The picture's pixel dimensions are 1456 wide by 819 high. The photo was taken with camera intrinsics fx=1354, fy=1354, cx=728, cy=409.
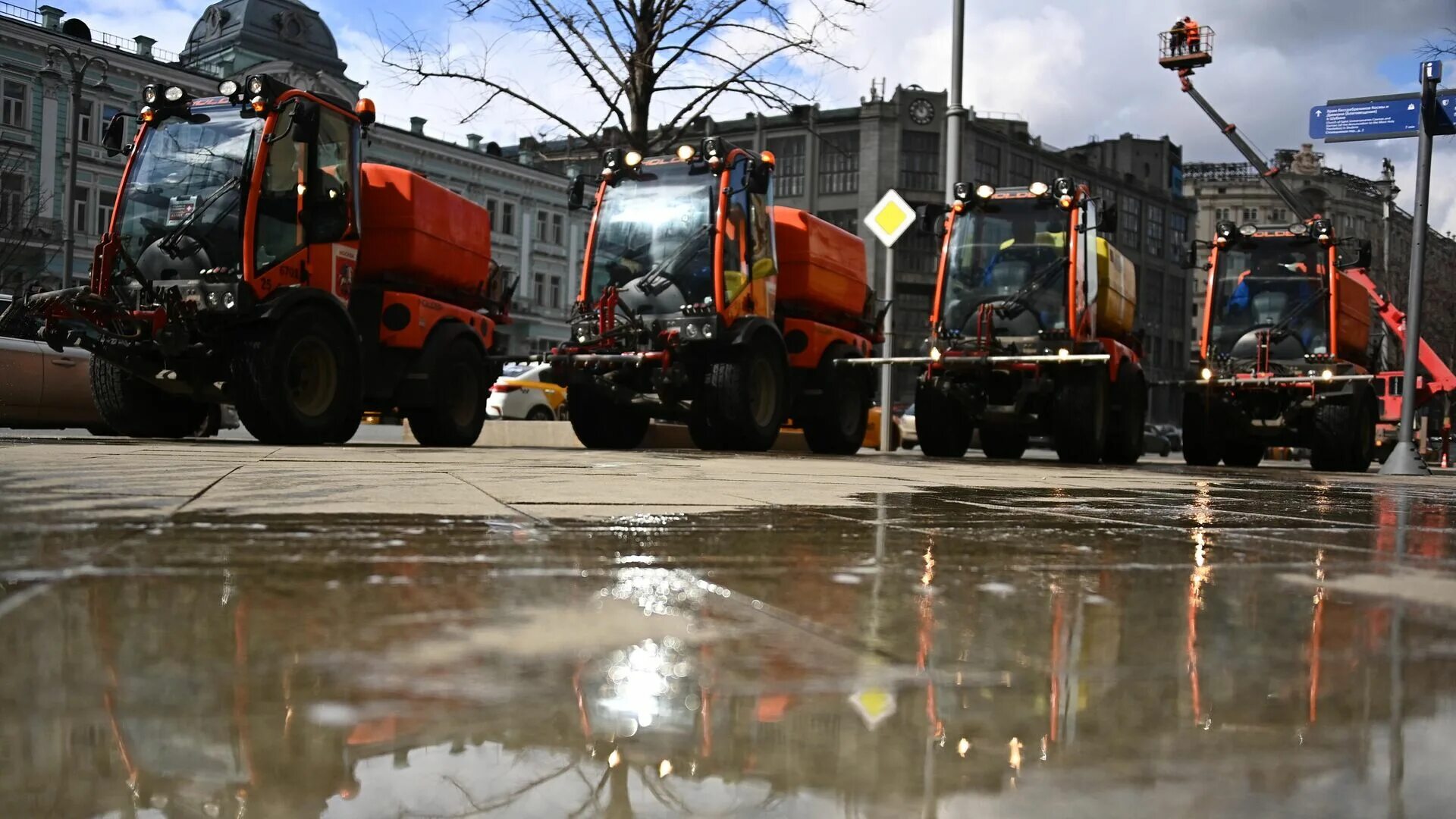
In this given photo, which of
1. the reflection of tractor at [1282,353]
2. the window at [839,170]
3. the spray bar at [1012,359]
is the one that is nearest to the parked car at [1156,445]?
the window at [839,170]

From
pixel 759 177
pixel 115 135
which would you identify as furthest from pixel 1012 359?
pixel 115 135

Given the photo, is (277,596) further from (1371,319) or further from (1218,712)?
(1371,319)

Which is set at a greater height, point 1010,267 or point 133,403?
point 1010,267

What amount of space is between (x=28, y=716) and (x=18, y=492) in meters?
3.50

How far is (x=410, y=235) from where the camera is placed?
12.6m

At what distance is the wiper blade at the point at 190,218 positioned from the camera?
434 inches

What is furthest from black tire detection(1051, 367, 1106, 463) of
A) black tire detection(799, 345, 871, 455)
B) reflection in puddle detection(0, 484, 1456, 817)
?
reflection in puddle detection(0, 484, 1456, 817)

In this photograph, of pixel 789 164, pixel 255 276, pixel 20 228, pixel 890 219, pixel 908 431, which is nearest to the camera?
pixel 255 276

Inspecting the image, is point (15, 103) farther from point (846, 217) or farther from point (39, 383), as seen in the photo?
point (846, 217)

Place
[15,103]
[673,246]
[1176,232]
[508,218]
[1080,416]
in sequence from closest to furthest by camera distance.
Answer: [673,246], [1080,416], [15,103], [508,218], [1176,232]

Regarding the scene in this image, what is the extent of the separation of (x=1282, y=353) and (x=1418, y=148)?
2.81 metres

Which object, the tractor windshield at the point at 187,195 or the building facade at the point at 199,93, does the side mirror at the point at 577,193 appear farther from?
the building facade at the point at 199,93

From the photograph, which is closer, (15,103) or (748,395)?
(748,395)

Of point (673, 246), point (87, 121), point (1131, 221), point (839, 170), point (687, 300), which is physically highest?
point (1131, 221)
